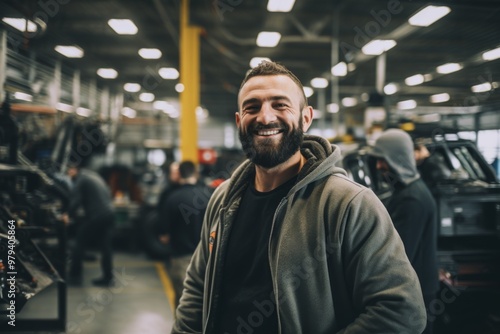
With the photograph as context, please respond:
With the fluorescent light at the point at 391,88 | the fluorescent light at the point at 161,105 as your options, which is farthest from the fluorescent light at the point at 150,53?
the fluorescent light at the point at 391,88

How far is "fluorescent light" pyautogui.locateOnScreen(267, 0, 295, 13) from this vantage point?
25.4 ft

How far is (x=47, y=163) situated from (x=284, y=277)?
6263 mm

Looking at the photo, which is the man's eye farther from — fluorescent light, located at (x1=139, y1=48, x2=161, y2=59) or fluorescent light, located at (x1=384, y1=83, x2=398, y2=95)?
fluorescent light, located at (x1=384, y1=83, x2=398, y2=95)

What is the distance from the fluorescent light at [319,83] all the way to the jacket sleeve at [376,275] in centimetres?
1497

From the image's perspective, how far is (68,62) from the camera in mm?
12766

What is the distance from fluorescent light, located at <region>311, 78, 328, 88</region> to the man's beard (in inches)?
580

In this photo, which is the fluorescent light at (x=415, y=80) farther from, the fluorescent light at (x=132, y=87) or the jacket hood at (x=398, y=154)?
the jacket hood at (x=398, y=154)

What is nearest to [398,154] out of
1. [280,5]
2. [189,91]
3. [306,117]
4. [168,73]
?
[306,117]

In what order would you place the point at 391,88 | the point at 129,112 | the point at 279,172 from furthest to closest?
the point at 129,112, the point at 391,88, the point at 279,172

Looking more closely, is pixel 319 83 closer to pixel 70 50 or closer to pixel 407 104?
pixel 407 104

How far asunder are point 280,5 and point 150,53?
578 cm

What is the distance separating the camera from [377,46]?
34.8 ft

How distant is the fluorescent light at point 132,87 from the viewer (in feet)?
55.0

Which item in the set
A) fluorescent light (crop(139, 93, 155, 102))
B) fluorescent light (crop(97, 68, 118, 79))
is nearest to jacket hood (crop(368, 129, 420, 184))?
fluorescent light (crop(97, 68, 118, 79))
